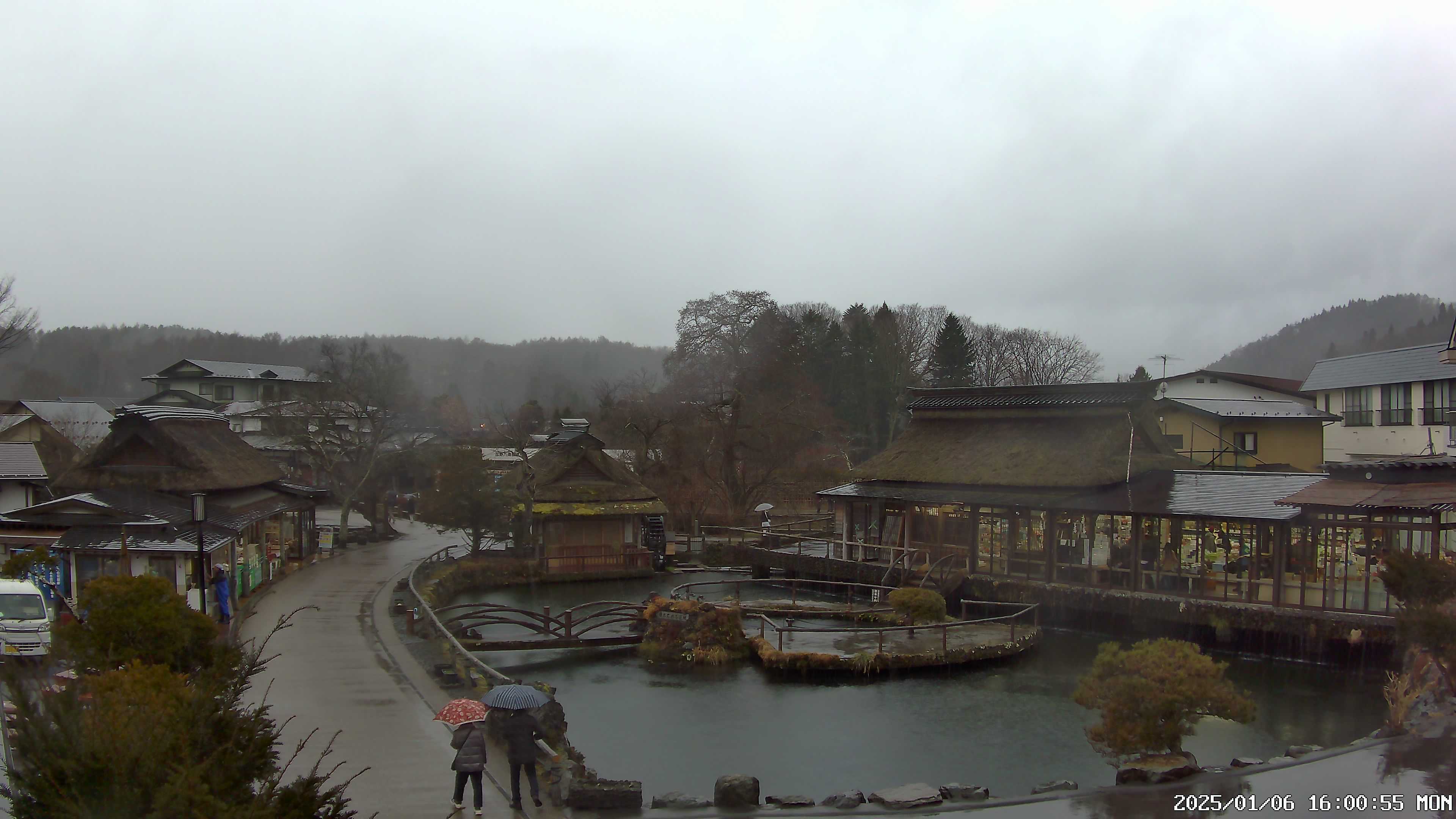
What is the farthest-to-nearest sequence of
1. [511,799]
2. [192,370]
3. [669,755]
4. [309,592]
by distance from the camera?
[192,370] → [309,592] → [669,755] → [511,799]

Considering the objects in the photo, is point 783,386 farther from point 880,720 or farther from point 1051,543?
point 880,720

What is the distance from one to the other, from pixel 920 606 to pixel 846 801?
40.9ft

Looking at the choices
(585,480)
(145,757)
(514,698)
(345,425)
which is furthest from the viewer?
(345,425)

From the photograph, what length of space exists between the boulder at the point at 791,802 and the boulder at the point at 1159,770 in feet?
12.6

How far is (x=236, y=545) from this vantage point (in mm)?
22891

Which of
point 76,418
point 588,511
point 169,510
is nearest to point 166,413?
point 169,510

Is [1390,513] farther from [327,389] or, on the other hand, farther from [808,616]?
[327,389]

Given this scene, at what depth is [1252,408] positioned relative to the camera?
41.9 m

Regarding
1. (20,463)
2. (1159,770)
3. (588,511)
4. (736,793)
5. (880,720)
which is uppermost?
(20,463)

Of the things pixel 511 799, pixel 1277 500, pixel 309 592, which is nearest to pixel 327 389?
pixel 309 592

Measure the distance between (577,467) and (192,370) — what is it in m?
48.5

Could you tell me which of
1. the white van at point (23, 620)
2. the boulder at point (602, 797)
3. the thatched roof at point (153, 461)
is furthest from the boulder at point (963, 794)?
the thatched roof at point (153, 461)

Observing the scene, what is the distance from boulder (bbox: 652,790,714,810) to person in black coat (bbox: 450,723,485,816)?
6.52 ft

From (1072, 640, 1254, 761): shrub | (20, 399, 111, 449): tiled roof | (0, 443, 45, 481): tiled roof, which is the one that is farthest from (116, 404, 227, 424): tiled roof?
(1072, 640, 1254, 761): shrub
